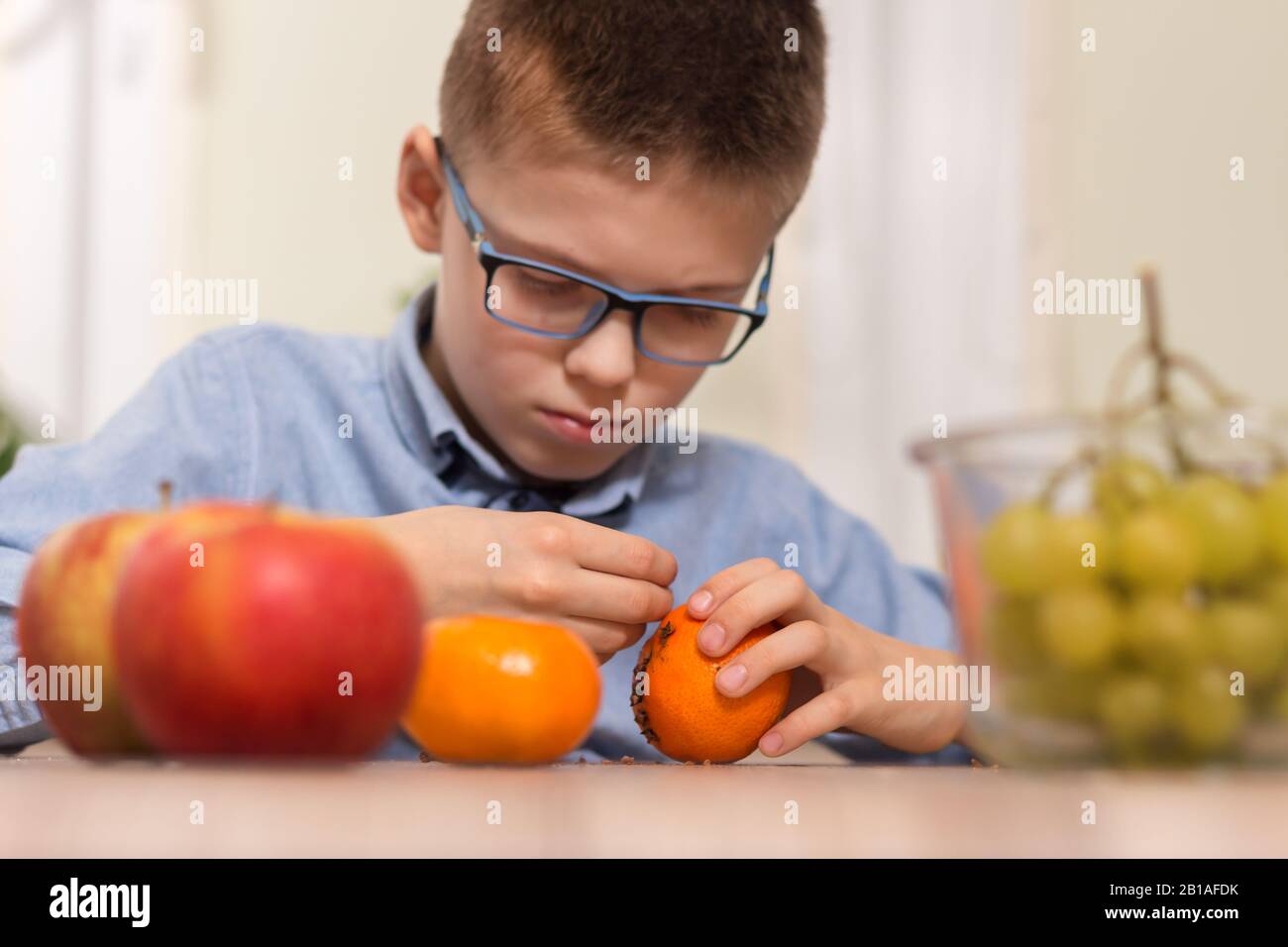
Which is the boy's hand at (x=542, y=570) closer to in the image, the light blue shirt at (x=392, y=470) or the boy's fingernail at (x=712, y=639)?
the boy's fingernail at (x=712, y=639)

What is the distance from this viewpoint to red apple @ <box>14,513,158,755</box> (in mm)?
402

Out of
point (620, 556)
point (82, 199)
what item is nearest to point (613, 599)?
point (620, 556)

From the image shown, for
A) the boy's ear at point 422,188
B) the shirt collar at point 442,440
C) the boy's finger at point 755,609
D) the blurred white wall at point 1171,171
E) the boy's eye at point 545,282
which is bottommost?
the boy's finger at point 755,609

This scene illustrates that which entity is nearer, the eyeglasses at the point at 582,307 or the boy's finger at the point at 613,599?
the boy's finger at the point at 613,599

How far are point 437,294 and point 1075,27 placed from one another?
1529 mm

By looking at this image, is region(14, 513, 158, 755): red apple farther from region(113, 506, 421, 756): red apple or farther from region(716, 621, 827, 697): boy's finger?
region(716, 621, 827, 697): boy's finger

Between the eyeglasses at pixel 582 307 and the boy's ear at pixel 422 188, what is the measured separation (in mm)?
105

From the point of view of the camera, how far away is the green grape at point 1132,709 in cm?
36

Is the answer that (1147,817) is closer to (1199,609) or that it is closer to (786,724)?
→ (1199,609)

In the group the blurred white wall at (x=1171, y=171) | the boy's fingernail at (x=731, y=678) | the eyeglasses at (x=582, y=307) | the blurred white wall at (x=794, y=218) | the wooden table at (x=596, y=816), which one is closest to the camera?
the wooden table at (x=596, y=816)

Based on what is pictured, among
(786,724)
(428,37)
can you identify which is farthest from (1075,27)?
(786,724)

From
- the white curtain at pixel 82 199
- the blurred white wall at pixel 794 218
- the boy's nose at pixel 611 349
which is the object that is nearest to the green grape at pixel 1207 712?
the boy's nose at pixel 611 349

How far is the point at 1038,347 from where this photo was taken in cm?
206

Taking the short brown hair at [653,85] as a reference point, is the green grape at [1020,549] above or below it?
A: below
